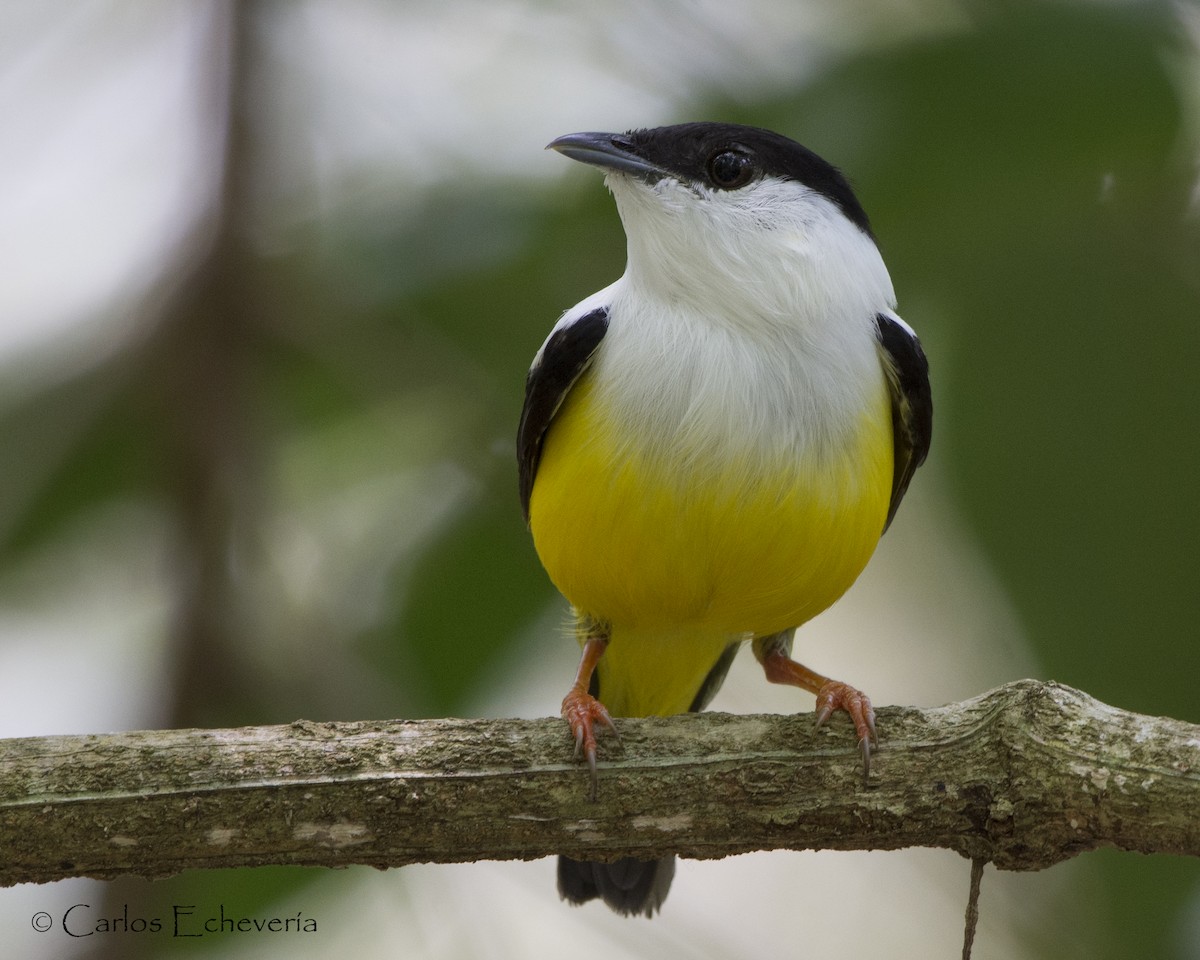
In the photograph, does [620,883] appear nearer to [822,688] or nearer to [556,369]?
[822,688]

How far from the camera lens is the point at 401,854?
2947 millimetres

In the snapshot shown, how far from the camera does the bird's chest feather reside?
341 cm

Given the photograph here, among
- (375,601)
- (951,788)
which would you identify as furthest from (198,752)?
(375,601)

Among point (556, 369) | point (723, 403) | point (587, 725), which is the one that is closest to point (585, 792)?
point (587, 725)

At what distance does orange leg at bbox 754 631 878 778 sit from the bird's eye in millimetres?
1398

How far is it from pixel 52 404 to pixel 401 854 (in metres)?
2.79

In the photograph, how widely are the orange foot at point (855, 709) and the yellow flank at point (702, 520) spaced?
11.9 inches

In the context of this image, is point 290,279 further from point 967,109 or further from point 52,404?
point 967,109

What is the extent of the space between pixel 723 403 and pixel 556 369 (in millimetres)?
491

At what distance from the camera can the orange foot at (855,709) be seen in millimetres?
3049

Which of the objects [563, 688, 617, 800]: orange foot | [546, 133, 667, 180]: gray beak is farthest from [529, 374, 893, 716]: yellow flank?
[546, 133, 667, 180]: gray beak

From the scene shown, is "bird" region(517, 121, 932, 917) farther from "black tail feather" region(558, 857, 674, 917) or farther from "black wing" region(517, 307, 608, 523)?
"black tail feather" region(558, 857, 674, 917)

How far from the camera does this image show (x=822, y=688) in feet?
11.7

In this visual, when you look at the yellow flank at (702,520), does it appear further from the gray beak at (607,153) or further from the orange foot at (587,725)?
the gray beak at (607,153)
